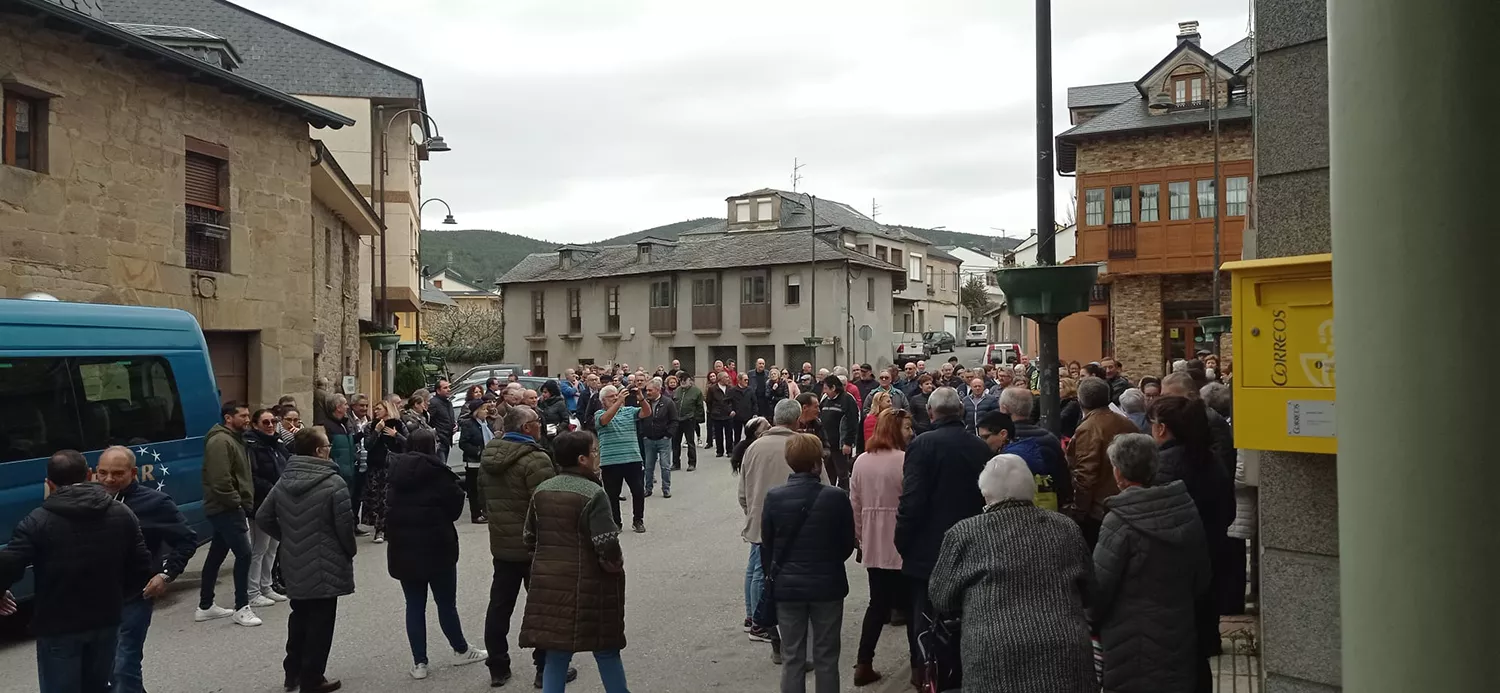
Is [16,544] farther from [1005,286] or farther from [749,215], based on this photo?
[749,215]

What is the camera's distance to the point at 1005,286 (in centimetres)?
630

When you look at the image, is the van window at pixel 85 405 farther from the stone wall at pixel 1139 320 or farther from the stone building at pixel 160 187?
the stone wall at pixel 1139 320

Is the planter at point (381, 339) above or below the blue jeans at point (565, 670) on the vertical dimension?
above

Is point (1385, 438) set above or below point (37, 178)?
below

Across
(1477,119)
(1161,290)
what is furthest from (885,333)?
(1477,119)

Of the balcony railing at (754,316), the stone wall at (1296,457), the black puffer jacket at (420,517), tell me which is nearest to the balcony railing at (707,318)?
the balcony railing at (754,316)

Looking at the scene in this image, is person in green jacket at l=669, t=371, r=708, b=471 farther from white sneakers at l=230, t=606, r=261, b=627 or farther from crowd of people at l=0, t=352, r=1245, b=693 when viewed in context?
crowd of people at l=0, t=352, r=1245, b=693

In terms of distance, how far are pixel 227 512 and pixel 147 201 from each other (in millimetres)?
7998

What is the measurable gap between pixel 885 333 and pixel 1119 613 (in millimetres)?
47868

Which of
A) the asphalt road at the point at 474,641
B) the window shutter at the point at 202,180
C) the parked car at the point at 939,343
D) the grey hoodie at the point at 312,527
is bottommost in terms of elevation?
the asphalt road at the point at 474,641

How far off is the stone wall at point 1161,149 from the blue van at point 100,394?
84.6 feet

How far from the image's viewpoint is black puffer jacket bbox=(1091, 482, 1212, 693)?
4.45 metres

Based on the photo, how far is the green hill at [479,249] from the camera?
13700 cm

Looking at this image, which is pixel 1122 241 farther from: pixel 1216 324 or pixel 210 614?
pixel 210 614
